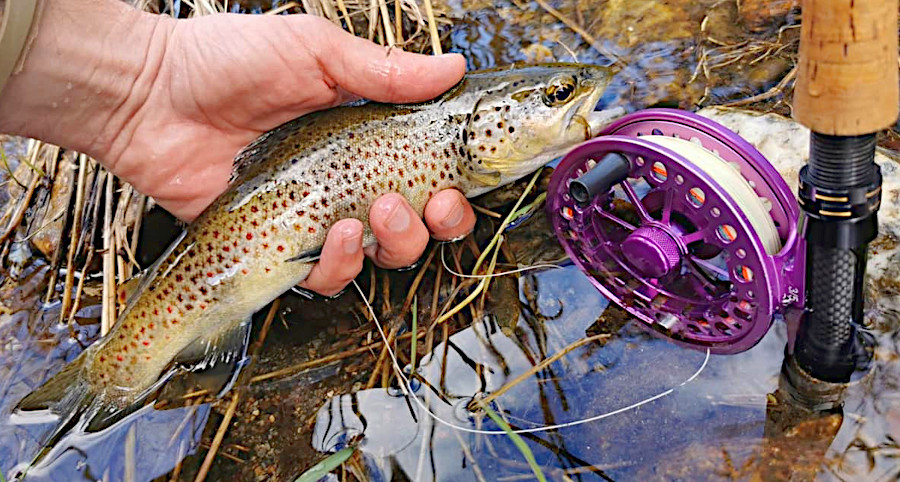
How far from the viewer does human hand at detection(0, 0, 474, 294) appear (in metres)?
2.81

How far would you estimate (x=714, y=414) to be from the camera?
2420 mm

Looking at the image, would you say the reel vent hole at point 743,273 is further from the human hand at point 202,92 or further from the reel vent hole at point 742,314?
the human hand at point 202,92

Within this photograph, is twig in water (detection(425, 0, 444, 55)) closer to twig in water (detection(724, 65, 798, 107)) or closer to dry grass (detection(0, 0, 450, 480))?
dry grass (detection(0, 0, 450, 480))

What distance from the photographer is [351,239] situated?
2.78 meters

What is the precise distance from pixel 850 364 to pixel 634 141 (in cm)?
88

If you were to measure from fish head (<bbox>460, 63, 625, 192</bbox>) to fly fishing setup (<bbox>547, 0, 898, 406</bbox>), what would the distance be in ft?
0.60

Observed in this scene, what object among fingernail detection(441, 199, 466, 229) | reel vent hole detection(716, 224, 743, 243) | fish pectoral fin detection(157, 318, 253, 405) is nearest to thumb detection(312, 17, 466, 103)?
fingernail detection(441, 199, 466, 229)

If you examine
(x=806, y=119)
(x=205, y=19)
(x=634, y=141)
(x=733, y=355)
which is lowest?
(x=733, y=355)

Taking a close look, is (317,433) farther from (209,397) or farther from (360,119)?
(360,119)

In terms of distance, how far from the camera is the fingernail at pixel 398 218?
9.19 ft

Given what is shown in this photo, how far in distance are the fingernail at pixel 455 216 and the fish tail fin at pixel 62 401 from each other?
1.46 meters

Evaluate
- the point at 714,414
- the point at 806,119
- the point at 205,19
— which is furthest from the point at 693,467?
the point at 205,19

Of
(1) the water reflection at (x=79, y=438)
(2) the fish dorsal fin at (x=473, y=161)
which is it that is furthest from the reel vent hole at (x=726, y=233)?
(1) the water reflection at (x=79, y=438)

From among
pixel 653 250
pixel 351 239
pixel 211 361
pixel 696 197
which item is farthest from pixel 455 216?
pixel 211 361
